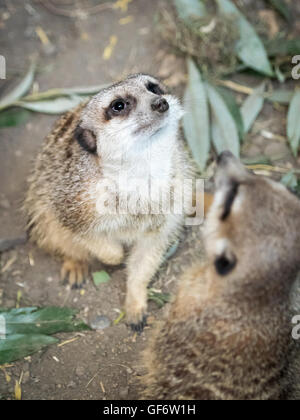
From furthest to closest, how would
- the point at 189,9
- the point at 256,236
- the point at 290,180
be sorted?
the point at 189,9 → the point at 290,180 → the point at 256,236

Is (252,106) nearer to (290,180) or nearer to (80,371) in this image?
(290,180)

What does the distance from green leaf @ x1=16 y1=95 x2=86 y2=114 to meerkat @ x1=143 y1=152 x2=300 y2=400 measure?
75.6 inches

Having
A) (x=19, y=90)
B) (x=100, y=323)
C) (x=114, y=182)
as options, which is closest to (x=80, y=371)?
(x=100, y=323)

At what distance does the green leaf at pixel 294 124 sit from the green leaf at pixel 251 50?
302 mm

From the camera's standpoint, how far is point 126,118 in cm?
242

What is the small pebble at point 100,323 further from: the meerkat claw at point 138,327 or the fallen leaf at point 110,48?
the fallen leaf at point 110,48

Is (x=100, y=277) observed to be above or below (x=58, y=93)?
below

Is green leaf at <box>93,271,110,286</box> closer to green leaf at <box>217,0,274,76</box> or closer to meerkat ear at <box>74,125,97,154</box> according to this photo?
meerkat ear at <box>74,125,97,154</box>

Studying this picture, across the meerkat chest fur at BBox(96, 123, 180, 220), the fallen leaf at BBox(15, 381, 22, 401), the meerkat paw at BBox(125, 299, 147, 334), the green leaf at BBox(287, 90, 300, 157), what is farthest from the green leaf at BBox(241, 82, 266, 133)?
the fallen leaf at BBox(15, 381, 22, 401)

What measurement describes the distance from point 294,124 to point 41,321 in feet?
7.61

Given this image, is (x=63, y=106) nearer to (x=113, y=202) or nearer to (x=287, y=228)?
(x=113, y=202)

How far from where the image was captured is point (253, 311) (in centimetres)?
209

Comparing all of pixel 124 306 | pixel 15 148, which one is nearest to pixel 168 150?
pixel 124 306

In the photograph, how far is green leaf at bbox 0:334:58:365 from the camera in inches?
111
